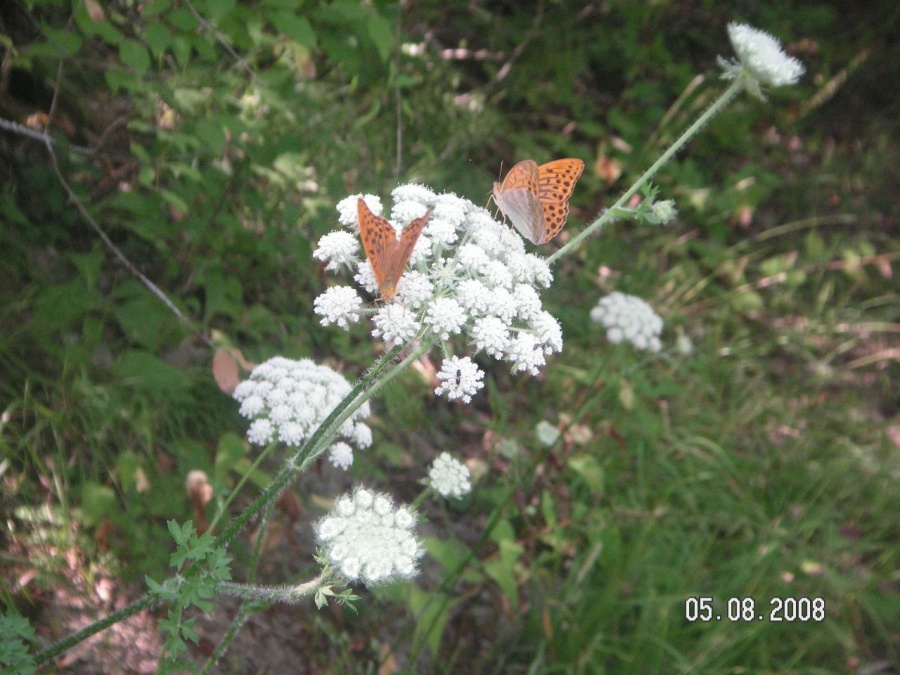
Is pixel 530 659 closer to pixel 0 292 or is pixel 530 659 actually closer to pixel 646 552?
pixel 646 552

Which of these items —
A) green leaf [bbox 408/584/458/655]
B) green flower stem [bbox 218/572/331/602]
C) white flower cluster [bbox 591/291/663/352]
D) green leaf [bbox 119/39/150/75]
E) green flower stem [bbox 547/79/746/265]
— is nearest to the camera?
green flower stem [bbox 218/572/331/602]

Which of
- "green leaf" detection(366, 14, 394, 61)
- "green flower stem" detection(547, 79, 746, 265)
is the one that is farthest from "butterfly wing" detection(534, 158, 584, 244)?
"green leaf" detection(366, 14, 394, 61)

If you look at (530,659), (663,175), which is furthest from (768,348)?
(530,659)

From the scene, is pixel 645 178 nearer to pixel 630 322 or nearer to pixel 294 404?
pixel 294 404

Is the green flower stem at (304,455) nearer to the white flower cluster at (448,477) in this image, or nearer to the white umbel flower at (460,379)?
the white umbel flower at (460,379)

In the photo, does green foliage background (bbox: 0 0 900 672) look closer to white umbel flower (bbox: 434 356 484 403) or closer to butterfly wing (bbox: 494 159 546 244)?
white umbel flower (bbox: 434 356 484 403)

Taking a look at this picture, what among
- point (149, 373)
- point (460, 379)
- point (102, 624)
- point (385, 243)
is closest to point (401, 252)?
point (385, 243)

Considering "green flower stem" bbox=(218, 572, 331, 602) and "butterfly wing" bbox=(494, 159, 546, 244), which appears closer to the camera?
"green flower stem" bbox=(218, 572, 331, 602)
